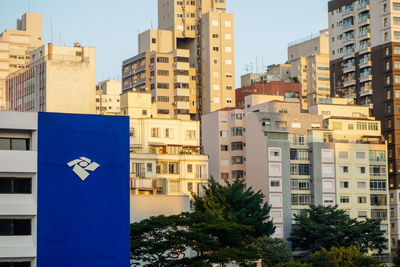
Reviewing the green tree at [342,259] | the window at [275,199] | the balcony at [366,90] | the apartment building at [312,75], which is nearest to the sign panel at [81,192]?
the green tree at [342,259]

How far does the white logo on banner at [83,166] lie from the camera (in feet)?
194

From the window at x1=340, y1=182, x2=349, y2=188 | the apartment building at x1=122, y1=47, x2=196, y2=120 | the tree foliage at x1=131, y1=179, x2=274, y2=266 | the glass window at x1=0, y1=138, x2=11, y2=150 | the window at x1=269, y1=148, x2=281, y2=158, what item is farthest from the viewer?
the apartment building at x1=122, y1=47, x2=196, y2=120

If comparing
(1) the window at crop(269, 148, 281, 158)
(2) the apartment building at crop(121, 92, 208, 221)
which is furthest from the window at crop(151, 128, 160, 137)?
(1) the window at crop(269, 148, 281, 158)

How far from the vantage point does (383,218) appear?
399 ft

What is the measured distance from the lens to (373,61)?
5379 inches

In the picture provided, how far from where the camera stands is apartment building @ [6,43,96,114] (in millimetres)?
130875

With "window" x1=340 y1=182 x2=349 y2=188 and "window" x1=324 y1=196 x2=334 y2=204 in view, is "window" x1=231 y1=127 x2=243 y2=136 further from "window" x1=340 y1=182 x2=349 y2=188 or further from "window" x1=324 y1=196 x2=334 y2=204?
"window" x1=340 y1=182 x2=349 y2=188

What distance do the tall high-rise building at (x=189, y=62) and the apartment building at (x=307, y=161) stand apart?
3121cm

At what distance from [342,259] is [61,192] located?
143 ft

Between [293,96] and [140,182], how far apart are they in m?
60.0

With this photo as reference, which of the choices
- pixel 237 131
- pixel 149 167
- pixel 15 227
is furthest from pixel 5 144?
pixel 237 131

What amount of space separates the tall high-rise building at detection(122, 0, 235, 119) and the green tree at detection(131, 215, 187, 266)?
77.6m

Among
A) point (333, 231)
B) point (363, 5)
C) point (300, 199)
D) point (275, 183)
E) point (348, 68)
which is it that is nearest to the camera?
point (333, 231)

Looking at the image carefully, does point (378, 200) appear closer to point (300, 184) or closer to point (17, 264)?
point (300, 184)
